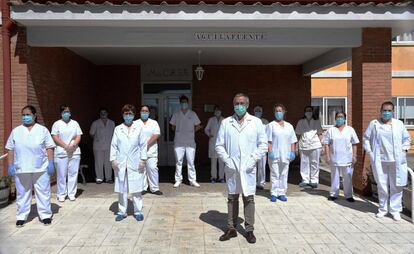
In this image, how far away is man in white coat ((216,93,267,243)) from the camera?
5.83 meters

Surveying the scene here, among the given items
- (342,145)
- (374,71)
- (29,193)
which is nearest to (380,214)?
(342,145)

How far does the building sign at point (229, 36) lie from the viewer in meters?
8.62

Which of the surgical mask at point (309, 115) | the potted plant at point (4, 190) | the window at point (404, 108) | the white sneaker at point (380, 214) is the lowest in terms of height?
the white sneaker at point (380, 214)

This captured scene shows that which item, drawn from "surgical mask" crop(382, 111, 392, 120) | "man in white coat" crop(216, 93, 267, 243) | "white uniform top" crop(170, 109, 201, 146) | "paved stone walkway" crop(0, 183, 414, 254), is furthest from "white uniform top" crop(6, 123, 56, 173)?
"surgical mask" crop(382, 111, 392, 120)

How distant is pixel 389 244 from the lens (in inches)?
222

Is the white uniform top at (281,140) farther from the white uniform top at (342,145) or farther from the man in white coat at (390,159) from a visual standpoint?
the man in white coat at (390,159)

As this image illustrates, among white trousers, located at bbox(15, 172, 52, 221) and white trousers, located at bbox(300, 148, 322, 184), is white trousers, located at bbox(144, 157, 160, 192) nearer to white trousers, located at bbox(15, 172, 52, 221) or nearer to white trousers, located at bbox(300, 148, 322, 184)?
white trousers, located at bbox(15, 172, 52, 221)

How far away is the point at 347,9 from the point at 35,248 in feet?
21.6

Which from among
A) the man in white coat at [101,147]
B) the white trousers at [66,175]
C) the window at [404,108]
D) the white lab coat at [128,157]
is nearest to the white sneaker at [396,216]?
the white lab coat at [128,157]

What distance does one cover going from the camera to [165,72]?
13.9 m

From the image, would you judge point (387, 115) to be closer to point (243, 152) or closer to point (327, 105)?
point (243, 152)

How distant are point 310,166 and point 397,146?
11.3 ft

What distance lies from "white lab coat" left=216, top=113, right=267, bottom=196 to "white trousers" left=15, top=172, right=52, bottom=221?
2.87m

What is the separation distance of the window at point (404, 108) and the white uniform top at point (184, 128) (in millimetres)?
13797
